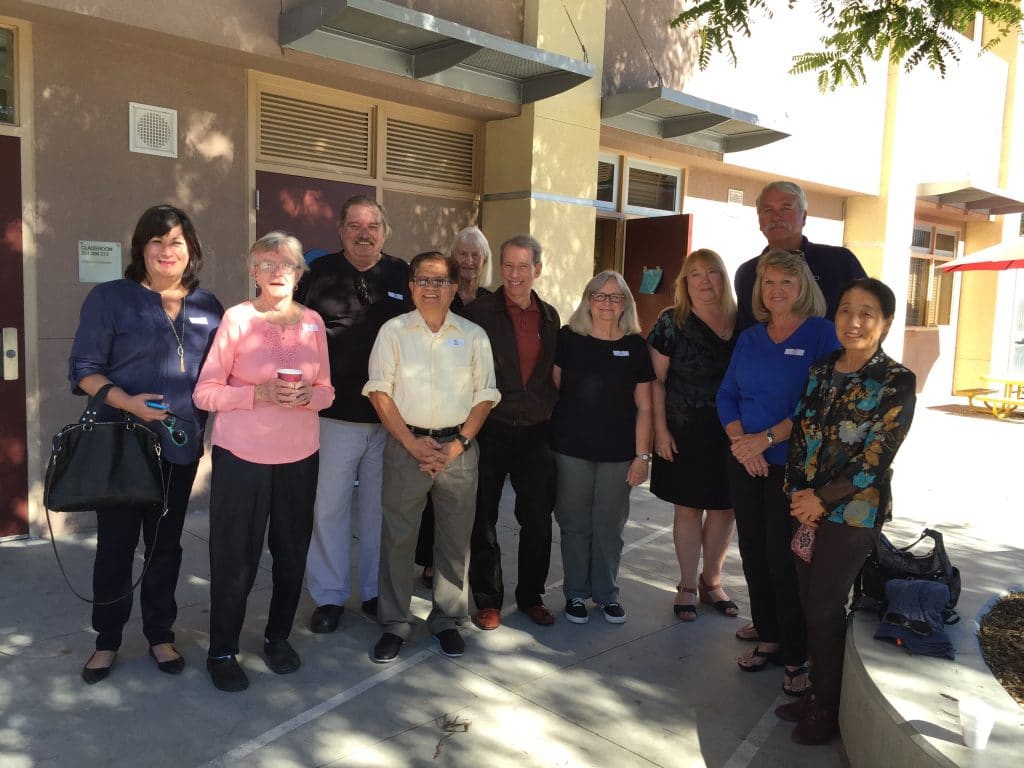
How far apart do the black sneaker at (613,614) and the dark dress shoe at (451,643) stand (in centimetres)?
85

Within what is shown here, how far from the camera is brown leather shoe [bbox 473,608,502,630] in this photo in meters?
4.14

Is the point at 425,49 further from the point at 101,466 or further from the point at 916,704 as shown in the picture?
the point at 916,704

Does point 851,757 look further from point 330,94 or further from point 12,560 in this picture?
point 330,94

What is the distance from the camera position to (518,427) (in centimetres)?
403

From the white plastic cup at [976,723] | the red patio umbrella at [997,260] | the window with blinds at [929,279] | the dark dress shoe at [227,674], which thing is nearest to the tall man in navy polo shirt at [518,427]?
the dark dress shoe at [227,674]

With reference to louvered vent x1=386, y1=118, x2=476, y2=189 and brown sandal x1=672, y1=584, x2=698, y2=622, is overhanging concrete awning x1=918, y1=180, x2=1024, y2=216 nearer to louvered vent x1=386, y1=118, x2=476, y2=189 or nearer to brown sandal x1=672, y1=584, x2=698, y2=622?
louvered vent x1=386, y1=118, x2=476, y2=189

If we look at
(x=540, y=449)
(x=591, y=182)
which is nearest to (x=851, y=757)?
(x=540, y=449)

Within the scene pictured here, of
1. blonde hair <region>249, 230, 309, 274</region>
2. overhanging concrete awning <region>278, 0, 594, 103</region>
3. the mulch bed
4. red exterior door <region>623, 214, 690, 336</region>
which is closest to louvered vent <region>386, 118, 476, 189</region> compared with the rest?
overhanging concrete awning <region>278, 0, 594, 103</region>

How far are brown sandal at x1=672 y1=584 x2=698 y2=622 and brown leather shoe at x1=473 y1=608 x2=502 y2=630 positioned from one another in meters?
1.00

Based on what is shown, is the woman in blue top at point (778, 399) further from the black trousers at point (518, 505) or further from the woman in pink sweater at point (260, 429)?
the woman in pink sweater at point (260, 429)

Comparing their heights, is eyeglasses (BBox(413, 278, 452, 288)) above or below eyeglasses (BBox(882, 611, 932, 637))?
above

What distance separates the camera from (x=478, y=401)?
3758 millimetres

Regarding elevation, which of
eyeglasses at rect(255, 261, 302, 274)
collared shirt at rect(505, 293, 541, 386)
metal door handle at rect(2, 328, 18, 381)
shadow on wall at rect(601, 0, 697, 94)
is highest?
shadow on wall at rect(601, 0, 697, 94)

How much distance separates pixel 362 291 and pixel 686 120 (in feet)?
16.8
